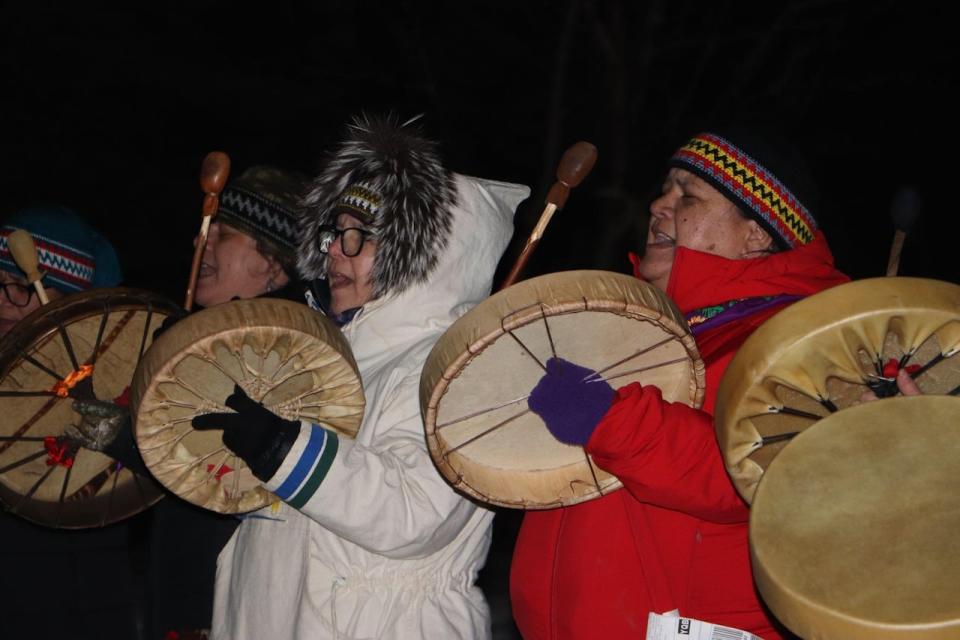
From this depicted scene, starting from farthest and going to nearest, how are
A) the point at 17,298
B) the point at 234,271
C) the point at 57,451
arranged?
1. the point at 17,298
2. the point at 234,271
3. the point at 57,451

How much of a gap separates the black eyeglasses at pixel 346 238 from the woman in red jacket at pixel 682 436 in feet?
2.38

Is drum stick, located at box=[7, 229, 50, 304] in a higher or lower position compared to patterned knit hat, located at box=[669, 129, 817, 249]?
lower

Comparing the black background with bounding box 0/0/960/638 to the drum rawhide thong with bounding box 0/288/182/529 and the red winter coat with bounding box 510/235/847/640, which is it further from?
the red winter coat with bounding box 510/235/847/640

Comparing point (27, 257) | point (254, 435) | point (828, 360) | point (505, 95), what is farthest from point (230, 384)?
point (505, 95)

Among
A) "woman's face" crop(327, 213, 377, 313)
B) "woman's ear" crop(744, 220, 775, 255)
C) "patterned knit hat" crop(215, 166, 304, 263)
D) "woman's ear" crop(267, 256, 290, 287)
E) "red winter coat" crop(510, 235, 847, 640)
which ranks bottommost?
"red winter coat" crop(510, 235, 847, 640)

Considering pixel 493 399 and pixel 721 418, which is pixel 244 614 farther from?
pixel 721 418

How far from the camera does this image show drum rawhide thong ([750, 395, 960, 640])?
1.91m

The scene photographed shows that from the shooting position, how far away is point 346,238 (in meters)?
3.06

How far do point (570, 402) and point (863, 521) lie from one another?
23.0 inches

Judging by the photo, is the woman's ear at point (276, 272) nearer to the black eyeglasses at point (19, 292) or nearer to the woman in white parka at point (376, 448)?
the woman in white parka at point (376, 448)

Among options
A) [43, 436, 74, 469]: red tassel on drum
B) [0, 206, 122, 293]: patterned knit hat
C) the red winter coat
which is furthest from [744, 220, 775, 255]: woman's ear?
[0, 206, 122, 293]: patterned knit hat

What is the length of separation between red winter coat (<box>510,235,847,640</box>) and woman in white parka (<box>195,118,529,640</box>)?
0.82ft

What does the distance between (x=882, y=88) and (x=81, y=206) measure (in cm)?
625

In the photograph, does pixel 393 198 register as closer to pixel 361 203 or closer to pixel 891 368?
pixel 361 203
